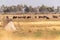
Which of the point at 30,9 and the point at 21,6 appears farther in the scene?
the point at 21,6

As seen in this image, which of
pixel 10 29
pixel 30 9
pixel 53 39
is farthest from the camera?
pixel 30 9

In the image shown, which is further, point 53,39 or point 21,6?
point 21,6

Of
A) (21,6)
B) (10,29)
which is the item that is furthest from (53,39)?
(21,6)

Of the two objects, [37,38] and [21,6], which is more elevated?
[37,38]

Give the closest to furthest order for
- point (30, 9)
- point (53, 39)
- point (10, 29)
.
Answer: point (53, 39), point (10, 29), point (30, 9)

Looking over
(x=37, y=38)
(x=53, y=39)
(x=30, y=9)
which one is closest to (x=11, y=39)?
(x=37, y=38)

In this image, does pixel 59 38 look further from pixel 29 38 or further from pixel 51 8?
pixel 51 8

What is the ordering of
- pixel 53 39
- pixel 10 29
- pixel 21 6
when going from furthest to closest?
pixel 21 6 < pixel 10 29 < pixel 53 39

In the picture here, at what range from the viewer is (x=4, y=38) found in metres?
17.0

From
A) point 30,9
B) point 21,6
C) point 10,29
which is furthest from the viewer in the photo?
point 21,6

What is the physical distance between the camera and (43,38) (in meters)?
16.8

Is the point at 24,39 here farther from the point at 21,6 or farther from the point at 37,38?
the point at 21,6

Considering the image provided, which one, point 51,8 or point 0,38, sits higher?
point 0,38

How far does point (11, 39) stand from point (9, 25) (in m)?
6.55
